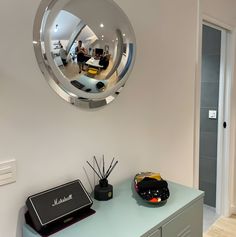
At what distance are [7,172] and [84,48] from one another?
69 cm

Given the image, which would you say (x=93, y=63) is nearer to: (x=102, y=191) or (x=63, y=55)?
(x=63, y=55)

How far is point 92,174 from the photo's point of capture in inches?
57.4

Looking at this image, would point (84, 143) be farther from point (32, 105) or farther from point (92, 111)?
point (32, 105)

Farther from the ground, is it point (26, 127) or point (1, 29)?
point (1, 29)

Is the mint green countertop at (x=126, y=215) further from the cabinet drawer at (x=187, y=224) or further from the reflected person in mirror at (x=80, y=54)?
the reflected person in mirror at (x=80, y=54)

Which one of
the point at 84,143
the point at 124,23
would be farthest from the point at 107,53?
the point at 84,143

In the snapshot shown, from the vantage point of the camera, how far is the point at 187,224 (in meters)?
1.38

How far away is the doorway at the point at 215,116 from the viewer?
2738 mm

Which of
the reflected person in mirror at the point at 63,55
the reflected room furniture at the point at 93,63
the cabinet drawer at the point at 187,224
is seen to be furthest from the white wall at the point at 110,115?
the cabinet drawer at the point at 187,224

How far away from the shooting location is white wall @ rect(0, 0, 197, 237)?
1113mm

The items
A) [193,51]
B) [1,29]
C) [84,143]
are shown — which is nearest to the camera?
[1,29]

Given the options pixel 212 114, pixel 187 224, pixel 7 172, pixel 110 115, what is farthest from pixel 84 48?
pixel 212 114

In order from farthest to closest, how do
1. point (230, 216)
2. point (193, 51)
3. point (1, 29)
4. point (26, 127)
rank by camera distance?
point (230, 216) → point (193, 51) → point (26, 127) → point (1, 29)

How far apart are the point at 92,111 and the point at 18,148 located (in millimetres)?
443
